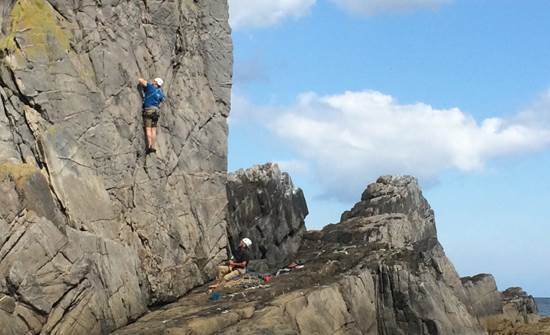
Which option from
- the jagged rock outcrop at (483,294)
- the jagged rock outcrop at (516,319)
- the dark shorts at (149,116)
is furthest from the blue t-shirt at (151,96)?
the jagged rock outcrop at (516,319)

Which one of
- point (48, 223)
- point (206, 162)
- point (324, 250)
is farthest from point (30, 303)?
point (324, 250)

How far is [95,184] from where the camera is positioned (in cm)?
3188

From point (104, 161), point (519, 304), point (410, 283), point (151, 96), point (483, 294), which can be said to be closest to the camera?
point (104, 161)

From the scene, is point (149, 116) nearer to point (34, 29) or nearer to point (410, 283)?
point (34, 29)

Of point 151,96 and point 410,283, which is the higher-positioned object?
point 151,96

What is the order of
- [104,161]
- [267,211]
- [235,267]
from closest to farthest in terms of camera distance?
[104,161] → [235,267] → [267,211]

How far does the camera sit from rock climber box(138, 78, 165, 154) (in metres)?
36.9

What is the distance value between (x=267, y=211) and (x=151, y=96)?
62.0 ft

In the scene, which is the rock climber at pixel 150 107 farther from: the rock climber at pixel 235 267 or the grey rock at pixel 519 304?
the grey rock at pixel 519 304

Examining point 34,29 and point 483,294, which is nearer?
point 34,29

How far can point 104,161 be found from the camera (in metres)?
33.0

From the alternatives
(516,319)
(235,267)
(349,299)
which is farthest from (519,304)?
(349,299)

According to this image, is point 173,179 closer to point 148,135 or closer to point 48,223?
point 148,135

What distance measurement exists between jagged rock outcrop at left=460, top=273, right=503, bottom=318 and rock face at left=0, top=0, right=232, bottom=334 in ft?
63.6
